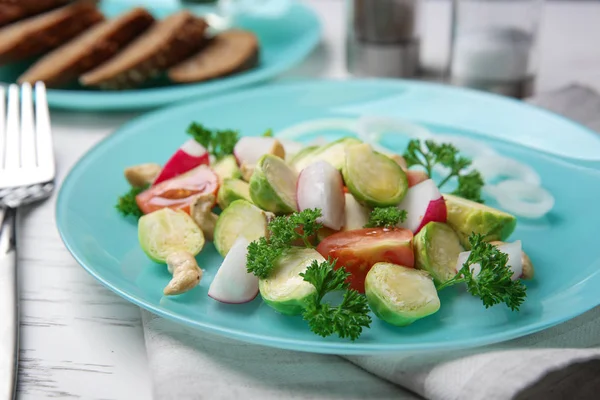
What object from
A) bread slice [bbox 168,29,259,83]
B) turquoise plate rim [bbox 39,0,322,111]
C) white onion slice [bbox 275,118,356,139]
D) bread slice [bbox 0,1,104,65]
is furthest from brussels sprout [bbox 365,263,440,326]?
bread slice [bbox 0,1,104,65]

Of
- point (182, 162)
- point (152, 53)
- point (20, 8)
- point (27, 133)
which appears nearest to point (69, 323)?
point (182, 162)

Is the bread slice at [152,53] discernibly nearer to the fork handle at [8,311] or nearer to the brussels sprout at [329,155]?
the fork handle at [8,311]

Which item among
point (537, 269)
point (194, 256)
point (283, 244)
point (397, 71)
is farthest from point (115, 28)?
point (537, 269)

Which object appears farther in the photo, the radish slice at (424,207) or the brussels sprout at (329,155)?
the brussels sprout at (329,155)

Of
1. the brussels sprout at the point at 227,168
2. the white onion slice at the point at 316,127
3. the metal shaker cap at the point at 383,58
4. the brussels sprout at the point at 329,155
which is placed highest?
the brussels sprout at the point at 329,155

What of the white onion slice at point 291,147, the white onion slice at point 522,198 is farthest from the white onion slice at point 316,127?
the white onion slice at point 522,198

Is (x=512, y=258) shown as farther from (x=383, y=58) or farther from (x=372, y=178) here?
(x=383, y=58)
